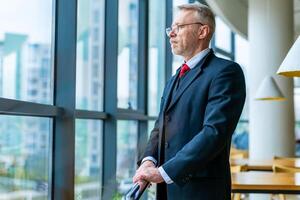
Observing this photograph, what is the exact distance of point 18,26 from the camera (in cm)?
247

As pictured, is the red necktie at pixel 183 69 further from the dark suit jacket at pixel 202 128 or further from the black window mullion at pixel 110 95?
the black window mullion at pixel 110 95

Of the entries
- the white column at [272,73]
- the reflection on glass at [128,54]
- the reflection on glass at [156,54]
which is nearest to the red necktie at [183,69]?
the reflection on glass at [128,54]

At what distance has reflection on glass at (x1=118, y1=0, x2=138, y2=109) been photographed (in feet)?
14.6

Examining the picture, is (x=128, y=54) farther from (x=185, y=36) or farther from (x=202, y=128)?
(x=202, y=128)

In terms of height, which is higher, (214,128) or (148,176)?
(214,128)

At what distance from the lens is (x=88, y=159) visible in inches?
141

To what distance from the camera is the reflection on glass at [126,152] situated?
169 inches

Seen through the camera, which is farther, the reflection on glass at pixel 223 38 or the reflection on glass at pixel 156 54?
the reflection on glass at pixel 223 38

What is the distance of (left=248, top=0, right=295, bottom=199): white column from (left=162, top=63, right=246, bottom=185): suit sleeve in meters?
4.54

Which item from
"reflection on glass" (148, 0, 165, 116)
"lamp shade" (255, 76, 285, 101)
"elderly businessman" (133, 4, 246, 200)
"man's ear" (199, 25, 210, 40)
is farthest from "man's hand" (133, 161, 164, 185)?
"reflection on glass" (148, 0, 165, 116)

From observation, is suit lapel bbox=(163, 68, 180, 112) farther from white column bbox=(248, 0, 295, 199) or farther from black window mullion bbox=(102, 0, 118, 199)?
white column bbox=(248, 0, 295, 199)

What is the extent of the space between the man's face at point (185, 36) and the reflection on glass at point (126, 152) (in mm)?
2537

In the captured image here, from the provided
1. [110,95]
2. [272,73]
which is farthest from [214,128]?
[272,73]

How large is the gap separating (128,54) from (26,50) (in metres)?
2.27
